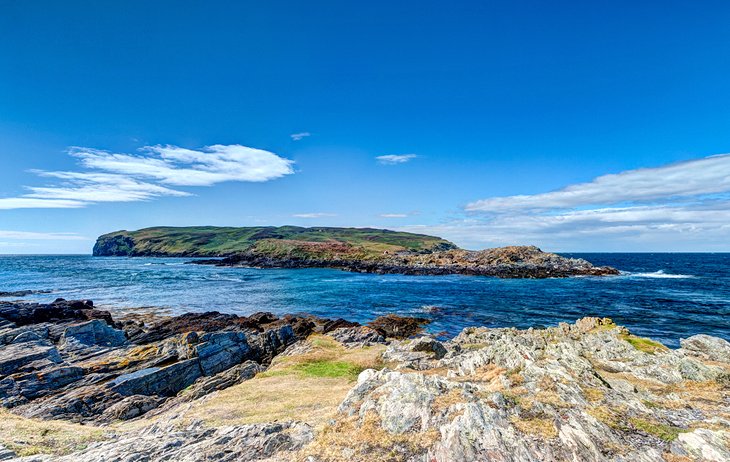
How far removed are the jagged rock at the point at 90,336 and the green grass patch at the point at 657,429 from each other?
37239 mm

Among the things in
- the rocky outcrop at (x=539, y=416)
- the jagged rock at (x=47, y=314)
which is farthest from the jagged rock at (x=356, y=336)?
the jagged rock at (x=47, y=314)

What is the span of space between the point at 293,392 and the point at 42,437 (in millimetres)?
11157

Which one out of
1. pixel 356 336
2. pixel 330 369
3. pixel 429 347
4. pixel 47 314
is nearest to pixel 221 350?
pixel 330 369

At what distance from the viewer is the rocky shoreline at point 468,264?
120125mm

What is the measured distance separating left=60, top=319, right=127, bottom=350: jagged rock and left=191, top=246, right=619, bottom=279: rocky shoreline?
101 meters

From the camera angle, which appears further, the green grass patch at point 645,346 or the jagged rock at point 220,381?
the green grass patch at point 645,346

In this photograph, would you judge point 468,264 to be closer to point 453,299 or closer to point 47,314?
point 453,299

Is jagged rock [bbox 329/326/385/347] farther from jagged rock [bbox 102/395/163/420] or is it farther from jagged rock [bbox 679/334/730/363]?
jagged rock [bbox 679/334/730/363]

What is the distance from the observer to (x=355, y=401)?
1473 cm

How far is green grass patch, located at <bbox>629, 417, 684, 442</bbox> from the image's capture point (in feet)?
37.9

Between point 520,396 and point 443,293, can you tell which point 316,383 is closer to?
point 520,396

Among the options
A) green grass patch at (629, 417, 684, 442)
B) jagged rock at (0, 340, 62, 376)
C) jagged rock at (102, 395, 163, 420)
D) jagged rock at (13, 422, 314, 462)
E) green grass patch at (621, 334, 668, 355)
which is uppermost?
green grass patch at (629, 417, 684, 442)

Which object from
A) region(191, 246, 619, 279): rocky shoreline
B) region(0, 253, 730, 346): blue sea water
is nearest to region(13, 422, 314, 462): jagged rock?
region(0, 253, 730, 346): blue sea water

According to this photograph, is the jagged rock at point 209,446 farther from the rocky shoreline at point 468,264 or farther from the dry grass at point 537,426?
the rocky shoreline at point 468,264
